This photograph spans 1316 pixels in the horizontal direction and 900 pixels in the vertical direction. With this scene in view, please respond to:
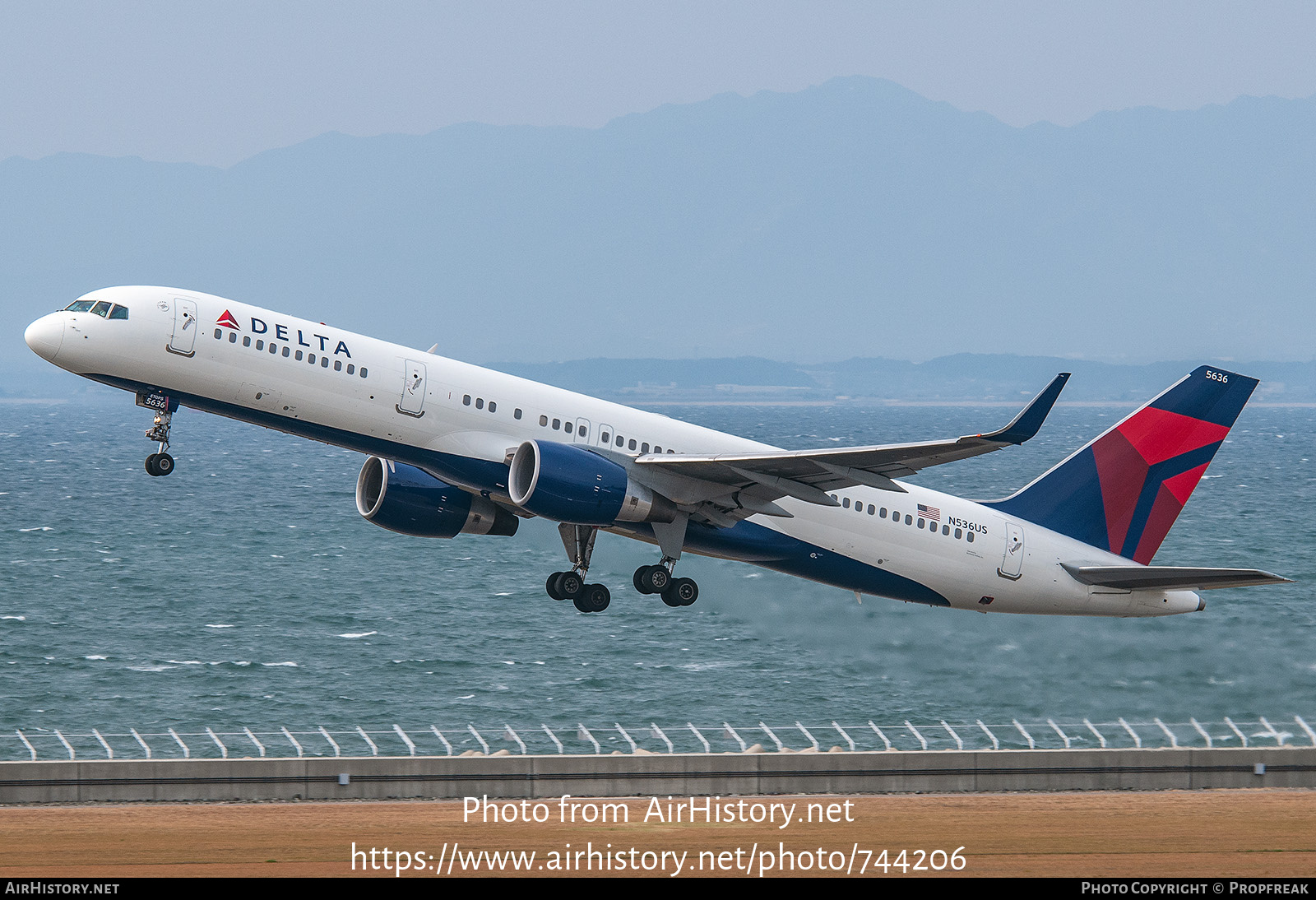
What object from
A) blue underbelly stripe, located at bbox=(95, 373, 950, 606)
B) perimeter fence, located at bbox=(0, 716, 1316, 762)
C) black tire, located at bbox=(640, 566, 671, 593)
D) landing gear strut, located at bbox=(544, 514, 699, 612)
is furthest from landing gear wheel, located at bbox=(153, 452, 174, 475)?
perimeter fence, located at bbox=(0, 716, 1316, 762)

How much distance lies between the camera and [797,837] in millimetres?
37719

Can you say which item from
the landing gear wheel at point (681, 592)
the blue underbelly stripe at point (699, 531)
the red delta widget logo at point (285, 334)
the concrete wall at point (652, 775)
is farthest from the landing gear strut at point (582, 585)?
the red delta widget logo at point (285, 334)

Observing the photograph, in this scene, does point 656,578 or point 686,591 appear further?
point 686,591

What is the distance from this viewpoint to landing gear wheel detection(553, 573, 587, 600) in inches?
1634

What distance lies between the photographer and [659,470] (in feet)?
124

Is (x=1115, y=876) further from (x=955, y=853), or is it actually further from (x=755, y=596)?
(x=755, y=596)

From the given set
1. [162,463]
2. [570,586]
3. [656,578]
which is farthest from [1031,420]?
[162,463]

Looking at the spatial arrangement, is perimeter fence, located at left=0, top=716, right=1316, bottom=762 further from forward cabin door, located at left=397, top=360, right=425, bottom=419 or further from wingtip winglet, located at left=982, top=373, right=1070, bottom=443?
wingtip winglet, located at left=982, top=373, right=1070, bottom=443

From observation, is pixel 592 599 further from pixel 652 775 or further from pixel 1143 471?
pixel 1143 471

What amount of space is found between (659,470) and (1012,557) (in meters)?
12.1

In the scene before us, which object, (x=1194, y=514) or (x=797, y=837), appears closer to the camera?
(x=797, y=837)

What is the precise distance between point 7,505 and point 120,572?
50.5 metres

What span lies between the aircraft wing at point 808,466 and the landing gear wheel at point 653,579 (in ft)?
9.16

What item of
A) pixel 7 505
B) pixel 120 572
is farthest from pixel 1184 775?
pixel 7 505
